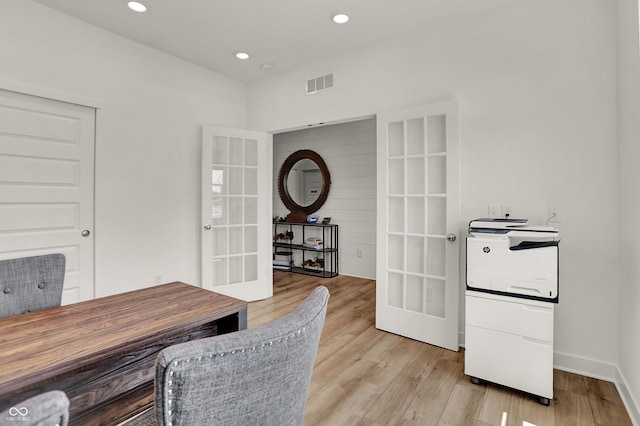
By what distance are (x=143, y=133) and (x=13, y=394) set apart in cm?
293

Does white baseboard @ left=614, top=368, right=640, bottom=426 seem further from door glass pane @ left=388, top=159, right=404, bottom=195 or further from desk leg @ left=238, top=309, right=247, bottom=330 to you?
desk leg @ left=238, top=309, right=247, bottom=330

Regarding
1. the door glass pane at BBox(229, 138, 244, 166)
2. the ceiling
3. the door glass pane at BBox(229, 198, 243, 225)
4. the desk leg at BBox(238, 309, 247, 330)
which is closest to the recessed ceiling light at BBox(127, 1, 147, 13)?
the ceiling

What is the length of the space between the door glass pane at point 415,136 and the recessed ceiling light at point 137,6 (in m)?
2.42

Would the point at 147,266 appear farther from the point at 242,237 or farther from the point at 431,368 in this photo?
Result: the point at 431,368

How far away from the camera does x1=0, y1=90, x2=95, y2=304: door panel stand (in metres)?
2.47

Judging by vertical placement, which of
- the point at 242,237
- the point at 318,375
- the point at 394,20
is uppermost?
the point at 394,20

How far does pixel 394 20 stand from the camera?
2.73 m

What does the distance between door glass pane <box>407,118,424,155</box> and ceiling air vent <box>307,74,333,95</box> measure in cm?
106

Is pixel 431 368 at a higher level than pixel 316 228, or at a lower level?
lower

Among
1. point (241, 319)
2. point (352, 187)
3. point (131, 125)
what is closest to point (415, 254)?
point (241, 319)

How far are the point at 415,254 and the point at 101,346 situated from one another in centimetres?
245

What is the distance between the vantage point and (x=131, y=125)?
3150 millimetres

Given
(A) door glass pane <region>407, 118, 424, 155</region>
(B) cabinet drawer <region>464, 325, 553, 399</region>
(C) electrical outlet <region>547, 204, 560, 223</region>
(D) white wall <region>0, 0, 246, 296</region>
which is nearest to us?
(B) cabinet drawer <region>464, 325, 553, 399</region>

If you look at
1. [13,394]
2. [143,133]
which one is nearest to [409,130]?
[143,133]
